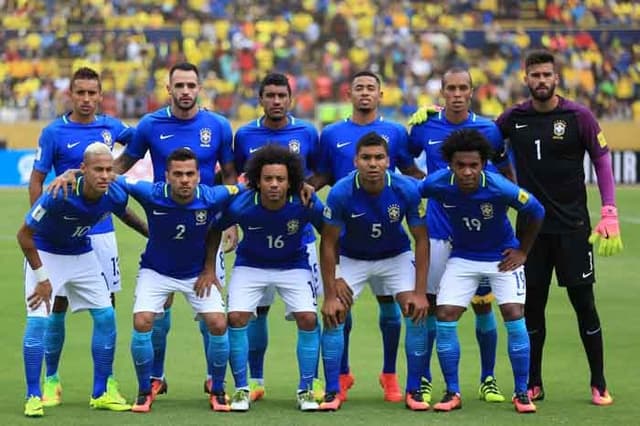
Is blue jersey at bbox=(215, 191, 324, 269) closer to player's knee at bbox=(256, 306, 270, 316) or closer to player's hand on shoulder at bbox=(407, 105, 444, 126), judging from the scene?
player's knee at bbox=(256, 306, 270, 316)

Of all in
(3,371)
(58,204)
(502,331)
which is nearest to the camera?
(58,204)

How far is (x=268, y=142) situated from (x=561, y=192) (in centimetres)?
208

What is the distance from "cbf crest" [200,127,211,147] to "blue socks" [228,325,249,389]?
Answer: 138 cm

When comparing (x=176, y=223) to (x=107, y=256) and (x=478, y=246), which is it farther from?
(x=478, y=246)

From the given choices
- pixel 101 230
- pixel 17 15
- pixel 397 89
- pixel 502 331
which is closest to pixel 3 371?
pixel 101 230

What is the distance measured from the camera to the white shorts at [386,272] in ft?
30.3

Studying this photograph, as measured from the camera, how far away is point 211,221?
29.5ft

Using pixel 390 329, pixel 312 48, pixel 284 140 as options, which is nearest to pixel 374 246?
pixel 390 329

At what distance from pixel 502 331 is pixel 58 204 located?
526 centimetres

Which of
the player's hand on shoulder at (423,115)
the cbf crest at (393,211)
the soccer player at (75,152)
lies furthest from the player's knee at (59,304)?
the player's hand on shoulder at (423,115)

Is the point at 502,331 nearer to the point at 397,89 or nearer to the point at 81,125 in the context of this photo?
the point at 81,125

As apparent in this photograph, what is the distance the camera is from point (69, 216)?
8.84 metres

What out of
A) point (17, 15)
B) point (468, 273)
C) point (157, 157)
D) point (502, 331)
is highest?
point (17, 15)

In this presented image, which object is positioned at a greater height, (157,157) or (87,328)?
(157,157)
